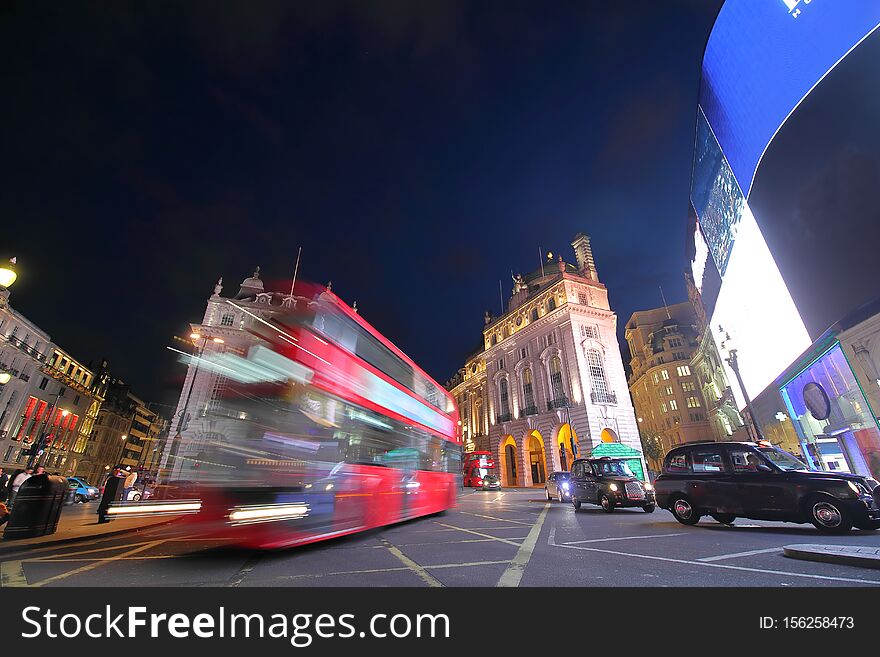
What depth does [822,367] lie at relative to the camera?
1858 centimetres

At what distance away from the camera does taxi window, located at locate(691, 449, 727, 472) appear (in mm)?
8734

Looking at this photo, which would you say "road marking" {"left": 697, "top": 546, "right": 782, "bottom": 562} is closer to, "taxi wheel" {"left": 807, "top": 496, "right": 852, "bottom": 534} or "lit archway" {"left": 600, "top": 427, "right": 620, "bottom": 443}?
"taxi wheel" {"left": 807, "top": 496, "right": 852, "bottom": 534}

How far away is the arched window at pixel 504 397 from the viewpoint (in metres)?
42.0

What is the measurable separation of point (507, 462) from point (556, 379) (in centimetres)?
1400

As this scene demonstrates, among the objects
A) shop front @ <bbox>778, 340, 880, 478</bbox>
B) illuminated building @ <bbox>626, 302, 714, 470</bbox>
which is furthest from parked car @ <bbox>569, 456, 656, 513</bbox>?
illuminated building @ <bbox>626, 302, 714, 470</bbox>

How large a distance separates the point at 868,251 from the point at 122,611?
22.1 meters

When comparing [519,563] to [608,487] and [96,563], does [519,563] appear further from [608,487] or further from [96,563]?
[608,487]

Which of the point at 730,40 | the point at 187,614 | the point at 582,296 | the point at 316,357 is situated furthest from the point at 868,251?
the point at 582,296

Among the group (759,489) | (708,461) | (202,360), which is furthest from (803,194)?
(202,360)

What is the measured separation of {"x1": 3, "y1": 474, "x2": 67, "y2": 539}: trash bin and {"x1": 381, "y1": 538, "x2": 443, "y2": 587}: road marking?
27.6 feet

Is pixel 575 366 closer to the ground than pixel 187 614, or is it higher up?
higher up

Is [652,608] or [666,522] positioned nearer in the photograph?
[652,608]

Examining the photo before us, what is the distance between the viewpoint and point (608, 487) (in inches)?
524

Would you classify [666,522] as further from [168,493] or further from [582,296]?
[582,296]
